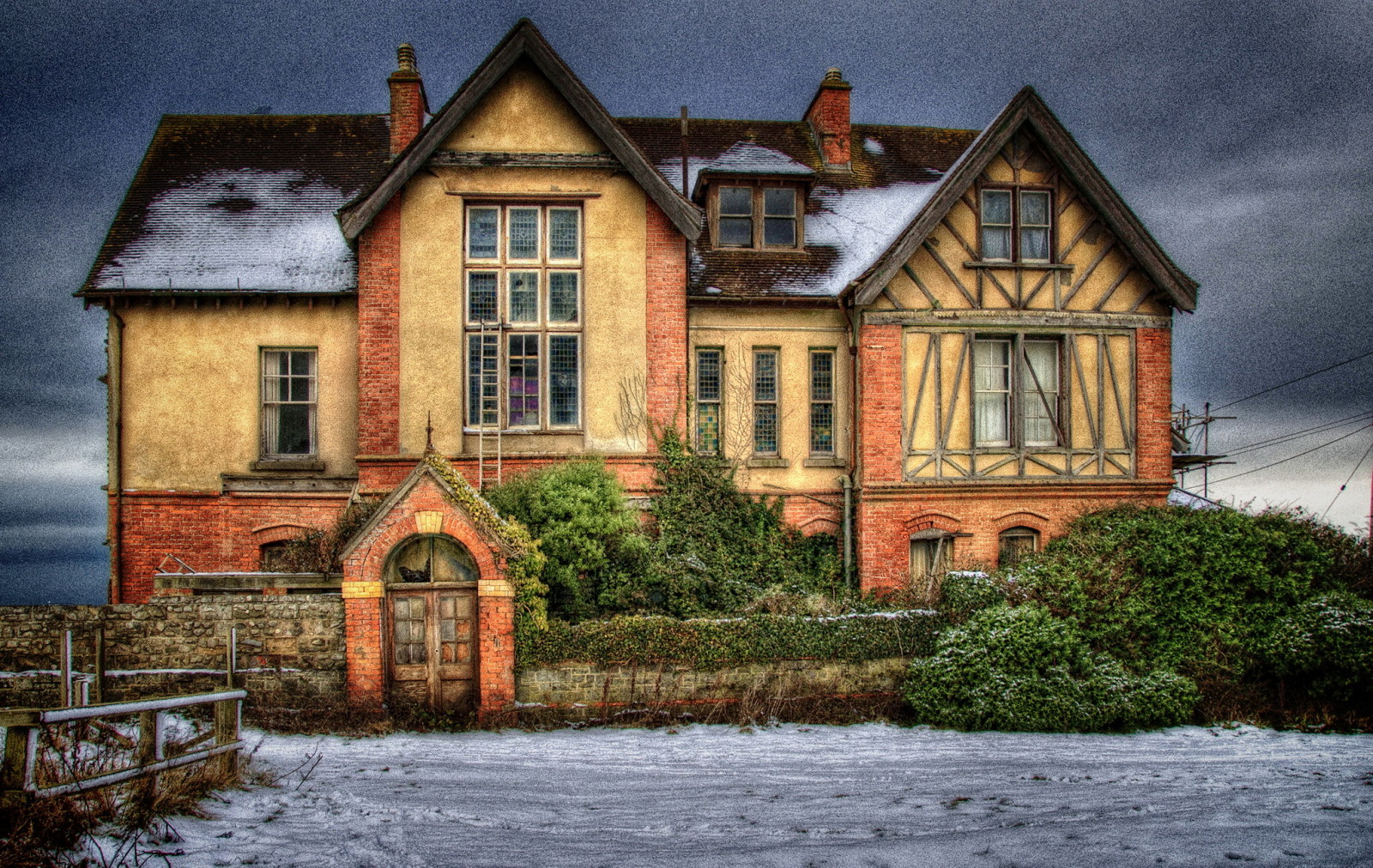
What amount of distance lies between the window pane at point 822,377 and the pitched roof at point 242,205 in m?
9.57

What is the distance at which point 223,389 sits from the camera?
58.9 ft

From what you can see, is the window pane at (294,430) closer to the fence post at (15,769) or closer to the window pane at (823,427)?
the window pane at (823,427)

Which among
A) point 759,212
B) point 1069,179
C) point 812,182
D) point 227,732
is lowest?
point 227,732

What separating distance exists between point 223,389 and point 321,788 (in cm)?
1066

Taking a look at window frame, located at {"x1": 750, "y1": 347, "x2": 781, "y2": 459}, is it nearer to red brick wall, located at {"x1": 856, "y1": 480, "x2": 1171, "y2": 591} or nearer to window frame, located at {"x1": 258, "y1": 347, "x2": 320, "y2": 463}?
red brick wall, located at {"x1": 856, "y1": 480, "x2": 1171, "y2": 591}

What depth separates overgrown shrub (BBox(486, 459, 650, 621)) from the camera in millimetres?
14422

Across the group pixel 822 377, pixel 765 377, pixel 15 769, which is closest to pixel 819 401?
pixel 822 377

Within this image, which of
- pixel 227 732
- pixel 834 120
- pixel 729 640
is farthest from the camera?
pixel 834 120

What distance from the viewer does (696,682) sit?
44.7ft

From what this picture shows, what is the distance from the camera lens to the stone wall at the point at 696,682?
13.4m

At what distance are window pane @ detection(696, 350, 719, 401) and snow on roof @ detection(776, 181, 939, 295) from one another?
2006 millimetres

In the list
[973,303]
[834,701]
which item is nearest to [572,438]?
[834,701]

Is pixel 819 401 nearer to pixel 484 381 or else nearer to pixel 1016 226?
pixel 1016 226

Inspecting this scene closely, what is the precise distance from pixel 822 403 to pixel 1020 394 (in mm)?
3940
